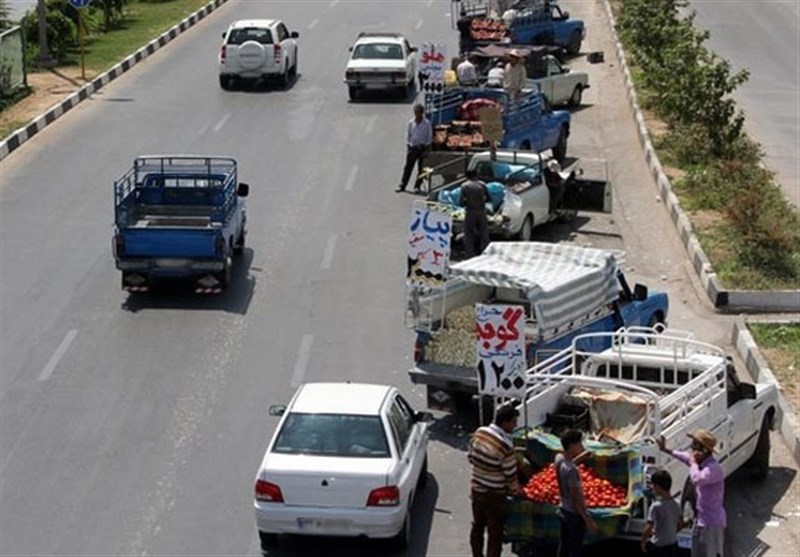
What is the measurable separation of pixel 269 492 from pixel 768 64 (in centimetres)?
3506

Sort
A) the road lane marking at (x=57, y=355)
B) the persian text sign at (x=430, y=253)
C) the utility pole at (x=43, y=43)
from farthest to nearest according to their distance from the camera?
the utility pole at (x=43, y=43), the road lane marking at (x=57, y=355), the persian text sign at (x=430, y=253)

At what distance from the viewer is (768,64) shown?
46812 mm

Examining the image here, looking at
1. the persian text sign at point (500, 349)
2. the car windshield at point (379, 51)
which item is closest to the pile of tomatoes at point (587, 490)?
the persian text sign at point (500, 349)

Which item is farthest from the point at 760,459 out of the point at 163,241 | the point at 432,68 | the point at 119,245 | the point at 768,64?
the point at 768,64

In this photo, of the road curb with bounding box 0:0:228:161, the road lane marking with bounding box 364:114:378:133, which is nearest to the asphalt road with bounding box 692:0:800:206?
the road lane marking with bounding box 364:114:378:133

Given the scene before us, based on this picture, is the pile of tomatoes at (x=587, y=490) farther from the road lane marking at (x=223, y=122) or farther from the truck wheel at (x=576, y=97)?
the truck wheel at (x=576, y=97)

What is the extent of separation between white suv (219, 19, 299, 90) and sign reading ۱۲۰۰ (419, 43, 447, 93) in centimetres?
705

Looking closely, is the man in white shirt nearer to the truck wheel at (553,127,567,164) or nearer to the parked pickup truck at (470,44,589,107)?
the parked pickup truck at (470,44,589,107)

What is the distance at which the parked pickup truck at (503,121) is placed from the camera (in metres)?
29.9

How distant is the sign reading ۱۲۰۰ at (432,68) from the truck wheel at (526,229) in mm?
6708

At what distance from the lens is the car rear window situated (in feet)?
129

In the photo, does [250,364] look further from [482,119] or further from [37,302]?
[482,119]

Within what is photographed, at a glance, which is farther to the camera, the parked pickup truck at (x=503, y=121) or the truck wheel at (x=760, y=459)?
the parked pickup truck at (x=503, y=121)

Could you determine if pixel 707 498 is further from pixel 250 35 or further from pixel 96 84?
pixel 96 84
